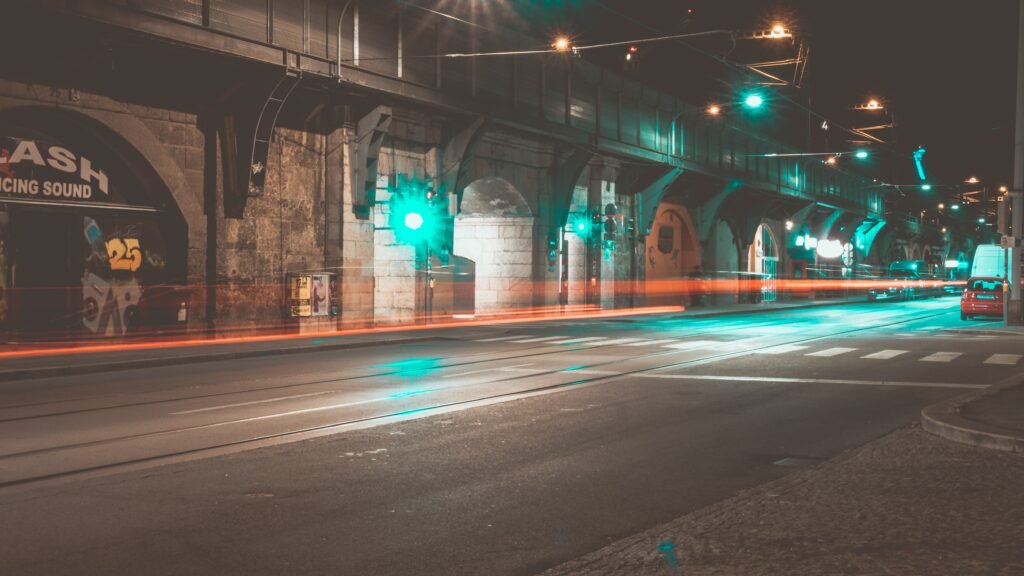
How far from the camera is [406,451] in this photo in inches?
372

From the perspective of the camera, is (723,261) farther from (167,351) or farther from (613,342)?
(167,351)

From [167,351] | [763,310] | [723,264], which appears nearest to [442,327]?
[167,351]

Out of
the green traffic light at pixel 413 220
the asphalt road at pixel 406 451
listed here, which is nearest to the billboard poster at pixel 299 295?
the green traffic light at pixel 413 220

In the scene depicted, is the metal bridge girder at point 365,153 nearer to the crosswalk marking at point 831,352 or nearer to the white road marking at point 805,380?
the crosswalk marking at point 831,352

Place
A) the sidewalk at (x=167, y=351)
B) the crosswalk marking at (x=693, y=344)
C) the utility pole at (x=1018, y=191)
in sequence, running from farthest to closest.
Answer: the utility pole at (x=1018, y=191) < the crosswalk marking at (x=693, y=344) < the sidewalk at (x=167, y=351)

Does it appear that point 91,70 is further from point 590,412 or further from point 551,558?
point 551,558

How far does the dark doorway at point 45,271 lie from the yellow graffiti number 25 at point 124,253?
0.79 metres

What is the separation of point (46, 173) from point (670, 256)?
35.0m

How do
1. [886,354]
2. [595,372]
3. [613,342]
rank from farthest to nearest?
[613,342] < [886,354] < [595,372]

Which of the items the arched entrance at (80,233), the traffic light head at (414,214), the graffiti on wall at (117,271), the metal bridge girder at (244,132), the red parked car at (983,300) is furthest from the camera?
the red parked car at (983,300)

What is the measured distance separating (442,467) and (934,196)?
347ft

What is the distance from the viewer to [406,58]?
94.2 feet

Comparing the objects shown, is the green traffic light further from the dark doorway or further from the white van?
the white van

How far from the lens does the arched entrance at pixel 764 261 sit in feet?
194
